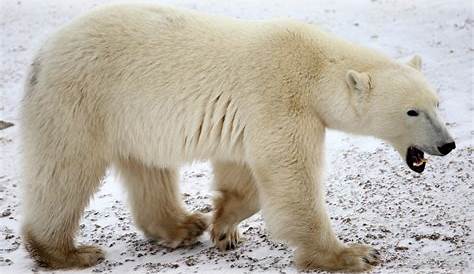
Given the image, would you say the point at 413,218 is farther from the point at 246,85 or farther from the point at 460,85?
the point at 460,85

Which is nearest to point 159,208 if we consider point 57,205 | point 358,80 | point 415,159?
point 57,205

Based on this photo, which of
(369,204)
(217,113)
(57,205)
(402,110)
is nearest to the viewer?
(402,110)

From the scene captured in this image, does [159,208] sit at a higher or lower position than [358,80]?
lower

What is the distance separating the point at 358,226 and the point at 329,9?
661 cm

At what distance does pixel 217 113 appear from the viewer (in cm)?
557

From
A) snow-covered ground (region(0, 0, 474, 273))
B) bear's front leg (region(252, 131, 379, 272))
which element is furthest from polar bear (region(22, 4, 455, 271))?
snow-covered ground (region(0, 0, 474, 273))

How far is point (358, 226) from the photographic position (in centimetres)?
617

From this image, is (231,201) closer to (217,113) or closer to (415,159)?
(217,113)

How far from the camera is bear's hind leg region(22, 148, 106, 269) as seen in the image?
Answer: 5.63 m

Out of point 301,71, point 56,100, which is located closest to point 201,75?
point 301,71

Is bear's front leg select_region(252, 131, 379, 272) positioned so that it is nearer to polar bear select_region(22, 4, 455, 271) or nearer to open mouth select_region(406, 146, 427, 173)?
polar bear select_region(22, 4, 455, 271)

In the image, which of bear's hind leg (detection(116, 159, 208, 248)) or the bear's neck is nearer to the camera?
the bear's neck

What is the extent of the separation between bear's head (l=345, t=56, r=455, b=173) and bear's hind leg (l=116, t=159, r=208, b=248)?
1747 millimetres

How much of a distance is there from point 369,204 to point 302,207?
4.52ft
